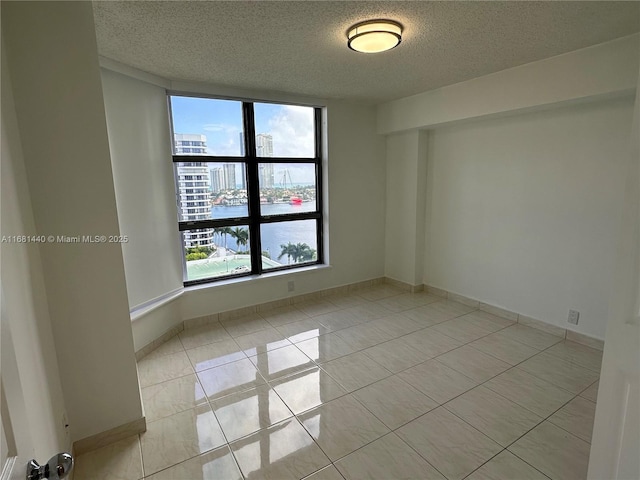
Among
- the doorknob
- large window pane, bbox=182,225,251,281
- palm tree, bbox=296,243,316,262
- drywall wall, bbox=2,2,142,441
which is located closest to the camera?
the doorknob

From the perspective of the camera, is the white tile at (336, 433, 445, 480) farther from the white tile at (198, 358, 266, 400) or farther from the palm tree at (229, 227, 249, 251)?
the palm tree at (229, 227, 249, 251)

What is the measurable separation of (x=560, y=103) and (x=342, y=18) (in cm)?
198

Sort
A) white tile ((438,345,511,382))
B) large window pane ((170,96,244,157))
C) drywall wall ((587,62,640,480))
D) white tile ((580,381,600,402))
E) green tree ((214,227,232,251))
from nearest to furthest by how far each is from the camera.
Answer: drywall wall ((587,62,640,480)), white tile ((580,381,600,402)), white tile ((438,345,511,382)), large window pane ((170,96,244,157)), green tree ((214,227,232,251))

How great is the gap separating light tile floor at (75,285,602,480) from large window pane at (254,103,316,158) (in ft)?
6.56

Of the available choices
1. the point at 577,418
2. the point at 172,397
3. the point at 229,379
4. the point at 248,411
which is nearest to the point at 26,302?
the point at 172,397

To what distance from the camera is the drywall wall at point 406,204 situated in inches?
165

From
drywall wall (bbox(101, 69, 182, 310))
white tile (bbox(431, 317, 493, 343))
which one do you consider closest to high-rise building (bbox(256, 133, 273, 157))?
drywall wall (bbox(101, 69, 182, 310))

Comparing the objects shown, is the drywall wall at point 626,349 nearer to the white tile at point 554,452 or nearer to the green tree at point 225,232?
the white tile at point 554,452

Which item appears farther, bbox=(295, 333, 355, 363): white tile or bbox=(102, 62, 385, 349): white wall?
bbox=(295, 333, 355, 363): white tile

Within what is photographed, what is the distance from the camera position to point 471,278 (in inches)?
153

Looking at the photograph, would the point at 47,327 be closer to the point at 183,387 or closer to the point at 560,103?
the point at 183,387

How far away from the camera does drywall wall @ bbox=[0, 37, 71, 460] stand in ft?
4.01

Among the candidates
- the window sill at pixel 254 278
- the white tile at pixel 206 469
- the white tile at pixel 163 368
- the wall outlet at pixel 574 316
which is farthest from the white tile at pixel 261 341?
the wall outlet at pixel 574 316

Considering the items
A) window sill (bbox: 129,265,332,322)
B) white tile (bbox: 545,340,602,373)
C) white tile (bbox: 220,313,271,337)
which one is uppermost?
window sill (bbox: 129,265,332,322)
